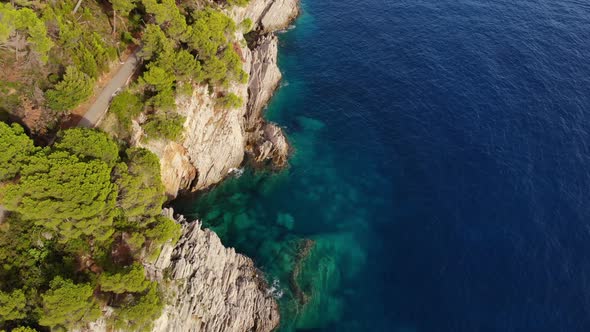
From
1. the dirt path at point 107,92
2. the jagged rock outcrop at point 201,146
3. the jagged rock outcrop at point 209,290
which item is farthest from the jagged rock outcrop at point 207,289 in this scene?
the dirt path at point 107,92

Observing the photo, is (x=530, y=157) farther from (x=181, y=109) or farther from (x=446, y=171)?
(x=181, y=109)

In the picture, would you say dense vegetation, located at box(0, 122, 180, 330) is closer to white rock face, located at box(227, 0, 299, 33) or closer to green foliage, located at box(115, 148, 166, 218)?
green foliage, located at box(115, 148, 166, 218)

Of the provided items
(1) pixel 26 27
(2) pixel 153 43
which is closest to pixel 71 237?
(1) pixel 26 27

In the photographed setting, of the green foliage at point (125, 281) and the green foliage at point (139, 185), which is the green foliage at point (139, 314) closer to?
the green foliage at point (125, 281)

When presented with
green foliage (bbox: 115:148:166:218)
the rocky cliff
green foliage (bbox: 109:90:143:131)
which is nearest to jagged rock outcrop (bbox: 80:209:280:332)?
green foliage (bbox: 115:148:166:218)

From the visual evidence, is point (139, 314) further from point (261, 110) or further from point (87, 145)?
point (261, 110)

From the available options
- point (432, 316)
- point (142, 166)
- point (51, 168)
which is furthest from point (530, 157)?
point (51, 168)
